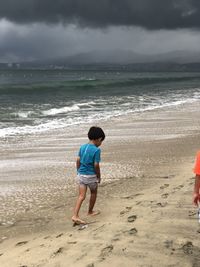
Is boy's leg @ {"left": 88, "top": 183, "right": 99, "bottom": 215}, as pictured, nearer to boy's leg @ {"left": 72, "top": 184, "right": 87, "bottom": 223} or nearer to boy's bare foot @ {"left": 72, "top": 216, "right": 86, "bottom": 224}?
boy's leg @ {"left": 72, "top": 184, "right": 87, "bottom": 223}

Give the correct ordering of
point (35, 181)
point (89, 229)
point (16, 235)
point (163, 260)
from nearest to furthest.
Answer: point (163, 260) → point (89, 229) → point (16, 235) → point (35, 181)

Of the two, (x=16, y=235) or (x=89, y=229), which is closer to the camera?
(x=89, y=229)

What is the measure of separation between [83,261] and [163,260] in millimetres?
741

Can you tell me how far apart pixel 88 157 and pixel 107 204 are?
1.29 meters

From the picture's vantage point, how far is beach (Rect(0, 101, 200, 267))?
451 cm

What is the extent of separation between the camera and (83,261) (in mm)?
4352

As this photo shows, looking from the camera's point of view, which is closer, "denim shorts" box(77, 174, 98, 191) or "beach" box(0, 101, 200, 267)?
"beach" box(0, 101, 200, 267)

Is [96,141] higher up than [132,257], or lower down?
higher up

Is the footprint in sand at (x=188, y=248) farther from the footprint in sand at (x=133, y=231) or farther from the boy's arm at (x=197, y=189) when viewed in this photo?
the footprint in sand at (x=133, y=231)

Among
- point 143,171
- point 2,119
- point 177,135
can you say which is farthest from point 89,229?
point 2,119

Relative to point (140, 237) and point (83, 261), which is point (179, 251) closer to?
point (140, 237)

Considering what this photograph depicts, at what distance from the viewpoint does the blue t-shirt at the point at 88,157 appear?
19.9 ft

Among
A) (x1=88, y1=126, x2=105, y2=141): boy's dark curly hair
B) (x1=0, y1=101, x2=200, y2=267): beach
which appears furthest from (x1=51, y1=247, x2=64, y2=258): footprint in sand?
(x1=88, y1=126, x2=105, y2=141): boy's dark curly hair

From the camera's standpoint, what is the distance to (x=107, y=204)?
23.3 ft
